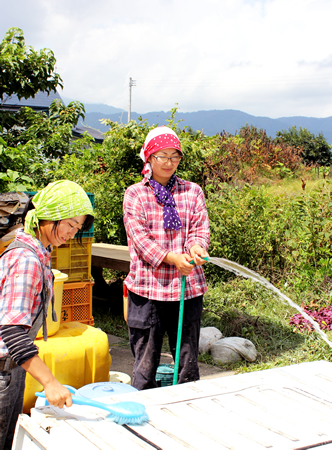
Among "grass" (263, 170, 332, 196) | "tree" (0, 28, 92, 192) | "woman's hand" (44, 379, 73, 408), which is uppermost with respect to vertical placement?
"tree" (0, 28, 92, 192)

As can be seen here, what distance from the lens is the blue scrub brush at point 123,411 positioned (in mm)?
1392

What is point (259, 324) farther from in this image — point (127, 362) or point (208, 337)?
point (127, 362)

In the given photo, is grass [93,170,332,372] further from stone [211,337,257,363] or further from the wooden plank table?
the wooden plank table

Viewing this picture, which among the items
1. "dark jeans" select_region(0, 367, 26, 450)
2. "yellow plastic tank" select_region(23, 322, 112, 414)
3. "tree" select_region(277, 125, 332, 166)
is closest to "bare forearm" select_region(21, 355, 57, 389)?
"dark jeans" select_region(0, 367, 26, 450)

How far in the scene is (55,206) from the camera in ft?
5.21

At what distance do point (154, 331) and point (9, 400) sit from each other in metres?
0.80

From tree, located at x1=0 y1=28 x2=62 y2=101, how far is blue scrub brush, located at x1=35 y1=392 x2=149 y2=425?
21.8 ft

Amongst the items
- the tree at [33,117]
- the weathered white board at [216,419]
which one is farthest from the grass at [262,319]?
the tree at [33,117]

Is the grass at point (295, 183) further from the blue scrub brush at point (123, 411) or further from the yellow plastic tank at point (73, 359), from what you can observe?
the blue scrub brush at point (123, 411)

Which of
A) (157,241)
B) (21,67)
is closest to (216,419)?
(157,241)

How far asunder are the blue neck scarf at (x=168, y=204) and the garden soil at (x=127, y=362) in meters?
1.74

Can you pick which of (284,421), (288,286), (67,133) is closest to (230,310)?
(288,286)

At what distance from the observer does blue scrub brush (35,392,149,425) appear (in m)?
1.39

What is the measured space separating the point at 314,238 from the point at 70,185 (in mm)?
4025
